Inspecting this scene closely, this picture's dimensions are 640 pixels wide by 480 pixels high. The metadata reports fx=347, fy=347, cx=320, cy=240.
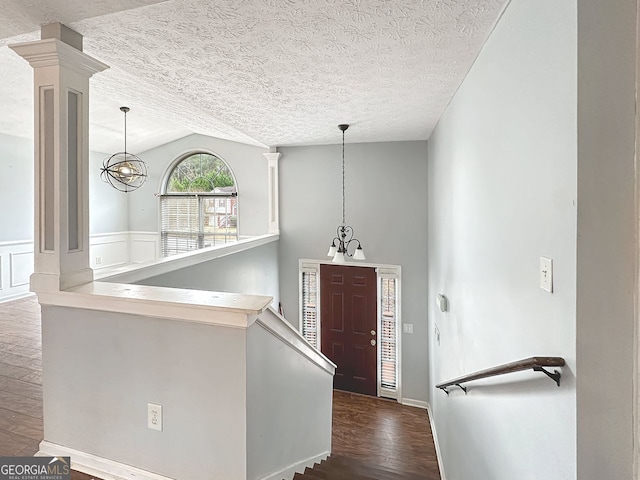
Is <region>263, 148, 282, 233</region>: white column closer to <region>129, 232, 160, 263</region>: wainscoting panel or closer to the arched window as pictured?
the arched window

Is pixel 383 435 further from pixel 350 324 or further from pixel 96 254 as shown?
pixel 96 254

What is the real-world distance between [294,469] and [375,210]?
3.70 m

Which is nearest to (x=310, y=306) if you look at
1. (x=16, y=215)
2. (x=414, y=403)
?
(x=414, y=403)

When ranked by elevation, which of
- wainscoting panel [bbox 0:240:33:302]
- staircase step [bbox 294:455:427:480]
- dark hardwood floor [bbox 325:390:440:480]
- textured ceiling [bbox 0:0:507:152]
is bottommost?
dark hardwood floor [bbox 325:390:440:480]

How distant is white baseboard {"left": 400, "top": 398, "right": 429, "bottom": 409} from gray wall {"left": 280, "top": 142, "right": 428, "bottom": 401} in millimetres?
58

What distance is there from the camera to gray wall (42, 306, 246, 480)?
1512mm

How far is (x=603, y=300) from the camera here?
0.99 m

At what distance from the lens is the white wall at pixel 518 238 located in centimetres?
108

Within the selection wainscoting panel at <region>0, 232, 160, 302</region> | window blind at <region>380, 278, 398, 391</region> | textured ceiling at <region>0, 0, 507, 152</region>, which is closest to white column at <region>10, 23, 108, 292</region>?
textured ceiling at <region>0, 0, 507, 152</region>

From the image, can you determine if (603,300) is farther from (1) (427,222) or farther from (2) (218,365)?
(1) (427,222)

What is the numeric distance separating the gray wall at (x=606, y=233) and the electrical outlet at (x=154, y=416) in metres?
1.63

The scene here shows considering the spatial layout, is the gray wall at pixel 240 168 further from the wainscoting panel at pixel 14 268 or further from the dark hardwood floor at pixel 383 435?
the dark hardwood floor at pixel 383 435


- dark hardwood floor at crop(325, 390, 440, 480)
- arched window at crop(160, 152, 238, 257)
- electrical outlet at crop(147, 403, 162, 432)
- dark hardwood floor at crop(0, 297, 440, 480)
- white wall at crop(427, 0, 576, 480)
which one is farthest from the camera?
arched window at crop(160, 152, 238, 257)

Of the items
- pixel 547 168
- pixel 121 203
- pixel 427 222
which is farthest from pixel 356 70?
pixel 121 203
